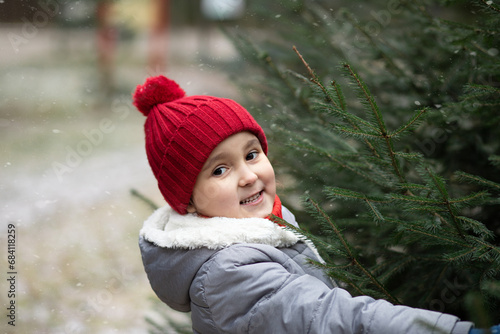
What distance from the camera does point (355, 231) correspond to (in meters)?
2.00

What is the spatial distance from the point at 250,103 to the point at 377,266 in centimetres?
121

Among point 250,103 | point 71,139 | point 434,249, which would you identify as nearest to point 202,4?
point 71,139

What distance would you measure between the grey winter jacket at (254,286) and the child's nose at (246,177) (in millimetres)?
109

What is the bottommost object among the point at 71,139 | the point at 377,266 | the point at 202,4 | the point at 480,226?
the point at 71,139

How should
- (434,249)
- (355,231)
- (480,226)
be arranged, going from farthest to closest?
1. (355,231)
2. (434,249)
3. (480,226)

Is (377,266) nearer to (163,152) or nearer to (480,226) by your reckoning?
(480,226)

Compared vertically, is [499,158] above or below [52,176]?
above

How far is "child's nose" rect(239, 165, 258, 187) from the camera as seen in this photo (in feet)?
4.75

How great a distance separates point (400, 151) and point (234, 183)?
2.38 ft

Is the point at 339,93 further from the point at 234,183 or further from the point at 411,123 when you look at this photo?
the point at 234,183

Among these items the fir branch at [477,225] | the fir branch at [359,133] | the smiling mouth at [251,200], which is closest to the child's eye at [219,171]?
the smiling mouth at [251,200]

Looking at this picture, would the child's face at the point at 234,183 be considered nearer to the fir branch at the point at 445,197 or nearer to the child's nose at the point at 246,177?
the child's nose at the point at 246,177

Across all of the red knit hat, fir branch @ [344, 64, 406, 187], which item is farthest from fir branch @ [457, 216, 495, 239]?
the red knit hat

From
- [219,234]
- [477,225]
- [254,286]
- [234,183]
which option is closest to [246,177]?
[234,183]
